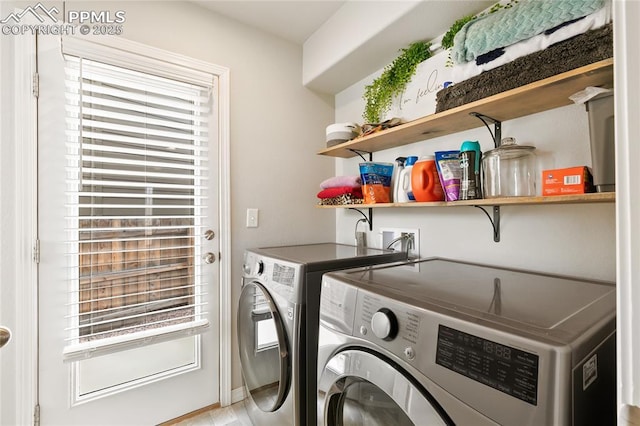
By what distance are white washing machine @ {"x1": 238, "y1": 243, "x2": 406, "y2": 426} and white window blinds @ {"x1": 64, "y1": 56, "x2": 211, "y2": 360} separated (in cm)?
43

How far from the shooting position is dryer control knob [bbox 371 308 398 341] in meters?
0.74

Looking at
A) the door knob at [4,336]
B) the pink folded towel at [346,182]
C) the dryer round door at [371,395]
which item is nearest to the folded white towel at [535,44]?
the pink folded towel at [346,182]

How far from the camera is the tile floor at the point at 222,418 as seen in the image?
1662mm

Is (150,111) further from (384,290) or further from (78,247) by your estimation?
(384,290)

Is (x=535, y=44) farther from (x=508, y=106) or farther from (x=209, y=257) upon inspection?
(x=209, y=257)

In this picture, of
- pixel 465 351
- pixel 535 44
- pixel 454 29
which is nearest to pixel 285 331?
pixel 465 351

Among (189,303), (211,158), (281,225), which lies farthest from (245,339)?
(211,158)

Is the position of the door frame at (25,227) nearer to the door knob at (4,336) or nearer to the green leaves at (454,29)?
the door knob at (4,336)

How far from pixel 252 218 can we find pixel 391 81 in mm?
1229

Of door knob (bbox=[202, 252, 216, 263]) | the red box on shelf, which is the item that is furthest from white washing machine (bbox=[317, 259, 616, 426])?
door knob (bbox=[202, 252, 216, 263])

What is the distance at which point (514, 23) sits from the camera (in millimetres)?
1041

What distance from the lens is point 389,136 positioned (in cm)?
161

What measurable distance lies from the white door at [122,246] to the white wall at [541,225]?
1360mm

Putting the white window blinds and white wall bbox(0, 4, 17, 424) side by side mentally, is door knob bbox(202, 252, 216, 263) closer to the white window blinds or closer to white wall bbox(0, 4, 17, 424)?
the white window blinds
